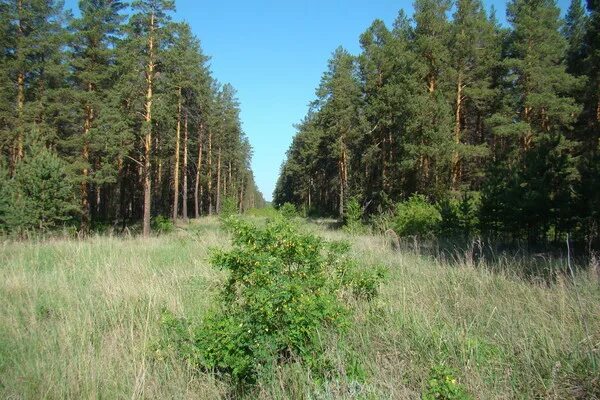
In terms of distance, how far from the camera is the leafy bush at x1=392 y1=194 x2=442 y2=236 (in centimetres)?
1675

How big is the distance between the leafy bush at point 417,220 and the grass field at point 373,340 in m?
11.2

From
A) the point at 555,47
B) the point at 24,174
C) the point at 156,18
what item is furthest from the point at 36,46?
the point at 555,47

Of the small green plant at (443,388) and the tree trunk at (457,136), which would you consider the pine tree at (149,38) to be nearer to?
the tree trunk at (457,136)

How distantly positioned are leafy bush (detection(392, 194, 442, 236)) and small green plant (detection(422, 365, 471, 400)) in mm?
14361

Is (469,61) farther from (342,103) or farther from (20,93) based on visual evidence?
(20,93)

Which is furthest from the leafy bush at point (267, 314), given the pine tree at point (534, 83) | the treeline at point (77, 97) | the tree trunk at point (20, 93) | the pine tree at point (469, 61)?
the tree trunk at point (20, 93)

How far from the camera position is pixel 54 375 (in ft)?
10.6

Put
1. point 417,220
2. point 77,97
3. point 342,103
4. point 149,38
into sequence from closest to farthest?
point 417,220
point 149,38
point 77,97
point 342,103

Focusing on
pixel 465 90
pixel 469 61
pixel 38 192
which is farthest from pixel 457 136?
pixel 38 192

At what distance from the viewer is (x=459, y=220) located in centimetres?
1537

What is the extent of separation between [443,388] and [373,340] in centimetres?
121

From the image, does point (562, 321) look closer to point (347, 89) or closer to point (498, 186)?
point (498, 186)

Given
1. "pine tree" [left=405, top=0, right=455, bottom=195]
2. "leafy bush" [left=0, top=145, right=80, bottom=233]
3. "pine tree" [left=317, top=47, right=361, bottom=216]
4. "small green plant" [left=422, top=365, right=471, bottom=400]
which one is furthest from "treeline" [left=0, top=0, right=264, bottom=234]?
"small green plant" [left=422, top=365, right=471, bottom=400]

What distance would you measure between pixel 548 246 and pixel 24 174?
19.0 m
